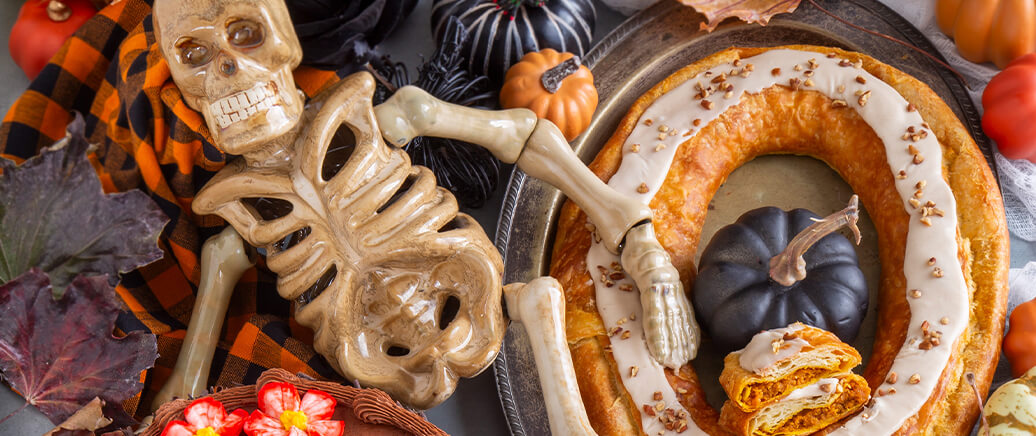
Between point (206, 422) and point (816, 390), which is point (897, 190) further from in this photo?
point (206, 422)

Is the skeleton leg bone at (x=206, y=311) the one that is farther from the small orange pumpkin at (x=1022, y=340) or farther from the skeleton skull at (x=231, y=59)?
the small orange pumpkin at (x=1022, y=340)

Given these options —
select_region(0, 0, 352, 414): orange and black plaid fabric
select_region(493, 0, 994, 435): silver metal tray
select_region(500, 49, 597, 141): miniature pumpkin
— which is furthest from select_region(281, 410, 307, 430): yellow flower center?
select_region(500, 49, 597, 141): miniature pumpkin

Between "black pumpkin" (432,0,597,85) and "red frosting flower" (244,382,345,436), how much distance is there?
1.27 metres

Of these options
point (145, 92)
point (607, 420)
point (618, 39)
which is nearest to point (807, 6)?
point (618, 39)

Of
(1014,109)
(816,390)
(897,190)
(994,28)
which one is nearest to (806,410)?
(816,390)

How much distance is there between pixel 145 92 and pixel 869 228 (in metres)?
2.00

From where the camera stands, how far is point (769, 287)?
6.64ft

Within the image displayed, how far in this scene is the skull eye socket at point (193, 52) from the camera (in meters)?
1.56

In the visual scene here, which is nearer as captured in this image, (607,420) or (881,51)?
(607,420)

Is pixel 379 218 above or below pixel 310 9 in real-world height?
below

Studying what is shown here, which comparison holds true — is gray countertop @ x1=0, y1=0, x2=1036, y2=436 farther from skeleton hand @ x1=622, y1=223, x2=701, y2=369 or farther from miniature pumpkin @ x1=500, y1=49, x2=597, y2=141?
skeleton hand @ x1=622, y1=223, x2=701, y2=369

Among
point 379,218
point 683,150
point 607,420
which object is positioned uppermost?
point 683,150

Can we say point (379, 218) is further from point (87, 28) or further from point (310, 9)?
point (87, 28)

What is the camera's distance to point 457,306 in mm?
2010
